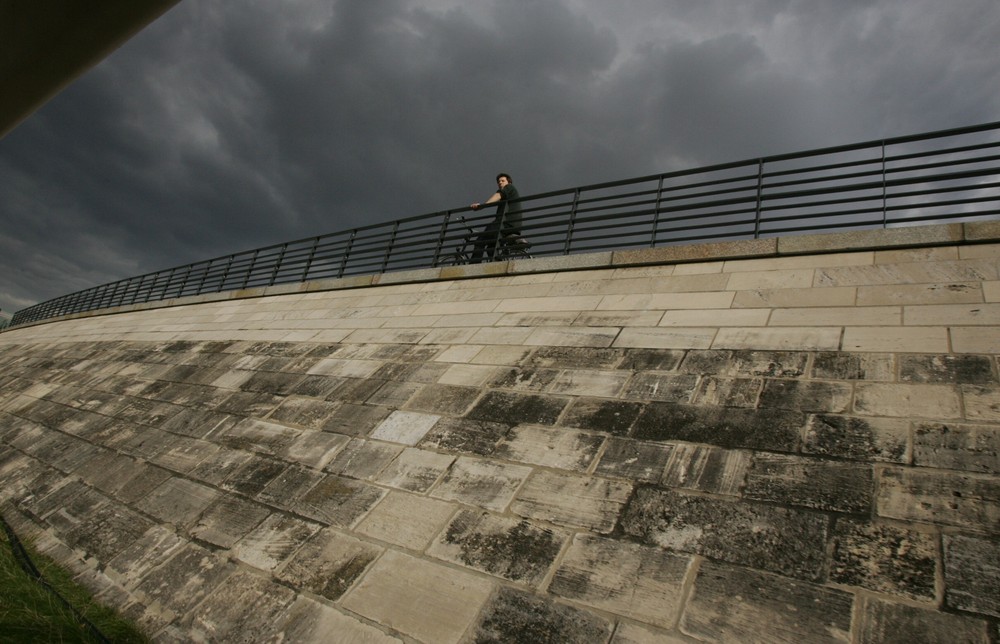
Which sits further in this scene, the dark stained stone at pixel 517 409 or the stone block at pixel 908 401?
the dark stained stone at pixel 517 409

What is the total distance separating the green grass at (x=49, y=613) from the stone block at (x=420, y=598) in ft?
4.94

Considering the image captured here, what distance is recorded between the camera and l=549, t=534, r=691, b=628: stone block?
2.41 meters

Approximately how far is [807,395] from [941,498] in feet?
3.63

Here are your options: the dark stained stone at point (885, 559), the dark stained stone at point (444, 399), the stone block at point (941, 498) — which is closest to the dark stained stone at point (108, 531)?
the dark stained stone at point (444, 399)

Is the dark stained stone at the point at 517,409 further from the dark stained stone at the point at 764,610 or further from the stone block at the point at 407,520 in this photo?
the dark stained stone at the point at 764,610

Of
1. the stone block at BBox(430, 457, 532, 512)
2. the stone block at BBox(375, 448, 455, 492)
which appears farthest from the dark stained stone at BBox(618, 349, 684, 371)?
the stone block at BBox(375, 448, 455, 492)

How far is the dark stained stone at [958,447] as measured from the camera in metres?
2.72

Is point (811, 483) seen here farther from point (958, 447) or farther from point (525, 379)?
point (525, 379)

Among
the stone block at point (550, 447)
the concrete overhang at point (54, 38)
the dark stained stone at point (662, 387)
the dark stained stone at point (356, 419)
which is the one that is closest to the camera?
the concrete overhang at point (54, 38)

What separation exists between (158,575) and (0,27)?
386 cm

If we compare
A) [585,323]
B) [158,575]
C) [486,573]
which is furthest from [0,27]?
[585,323]

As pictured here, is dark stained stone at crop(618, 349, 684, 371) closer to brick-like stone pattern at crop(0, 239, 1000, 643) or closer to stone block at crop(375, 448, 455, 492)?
brick-like stone pattern at crop(0, 239, 1000, 643)

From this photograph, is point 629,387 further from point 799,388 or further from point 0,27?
point 0,27

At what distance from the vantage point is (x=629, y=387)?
4273mm
